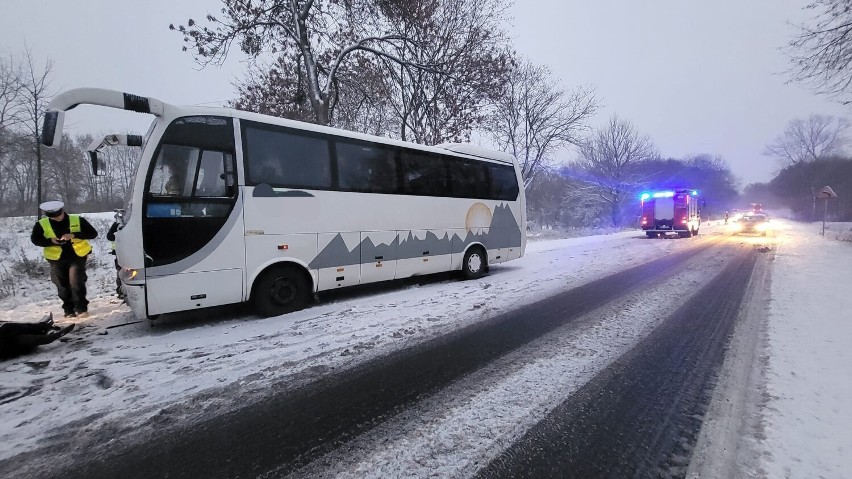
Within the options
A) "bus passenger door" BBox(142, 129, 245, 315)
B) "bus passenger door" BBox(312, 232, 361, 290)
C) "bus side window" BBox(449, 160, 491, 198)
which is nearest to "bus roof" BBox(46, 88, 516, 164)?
"bus passenger door" BBox(142, 129, 245, 315)

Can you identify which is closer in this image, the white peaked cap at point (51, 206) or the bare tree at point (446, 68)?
the white peaked cap at point (51, 206)

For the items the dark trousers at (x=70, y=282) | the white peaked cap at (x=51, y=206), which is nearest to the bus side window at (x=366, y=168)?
the white peaked cap at (x=51, y=206)

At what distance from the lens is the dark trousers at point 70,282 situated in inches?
222

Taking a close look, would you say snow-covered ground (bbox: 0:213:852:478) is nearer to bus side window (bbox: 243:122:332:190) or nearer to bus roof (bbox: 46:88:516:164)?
bus side window (bbox: 243:122:332:190)

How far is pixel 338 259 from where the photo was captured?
6422 mm

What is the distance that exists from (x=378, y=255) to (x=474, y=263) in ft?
9.97

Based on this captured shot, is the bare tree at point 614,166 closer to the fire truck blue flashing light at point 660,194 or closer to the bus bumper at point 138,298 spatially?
the fire truck blue flashing light at point 660,194

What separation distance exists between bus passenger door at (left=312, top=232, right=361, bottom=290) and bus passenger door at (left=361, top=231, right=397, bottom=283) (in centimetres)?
13

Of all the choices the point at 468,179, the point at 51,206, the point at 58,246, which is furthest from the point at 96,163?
the point at 468,179

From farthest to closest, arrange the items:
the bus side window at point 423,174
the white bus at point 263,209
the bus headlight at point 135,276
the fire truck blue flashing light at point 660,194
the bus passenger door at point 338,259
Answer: the fire truck blue flashing light at point 660,194 < the bus side window at point 423,174 < the bus passenger door at point 338,259 < the white bus at point 263,209 < the bus headlight at point 135,276

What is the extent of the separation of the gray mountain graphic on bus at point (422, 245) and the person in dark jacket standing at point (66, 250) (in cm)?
361

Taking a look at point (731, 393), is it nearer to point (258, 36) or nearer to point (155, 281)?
point (155, 281)

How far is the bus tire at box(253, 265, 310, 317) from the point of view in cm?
Answer: 560

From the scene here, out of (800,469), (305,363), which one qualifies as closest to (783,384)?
(800,469)
